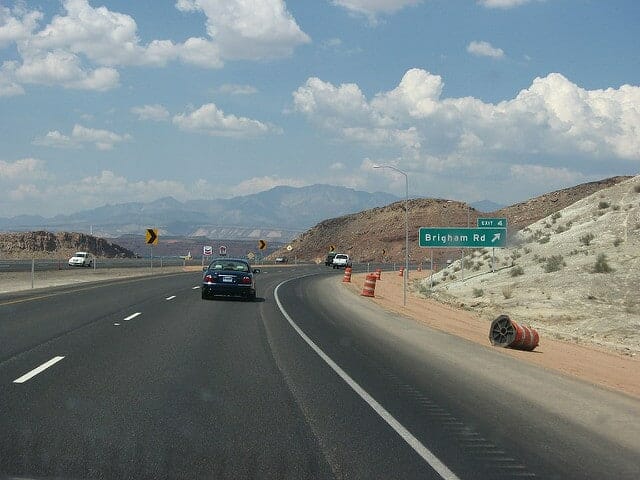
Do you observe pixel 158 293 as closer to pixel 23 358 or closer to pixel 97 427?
pixel 23 358

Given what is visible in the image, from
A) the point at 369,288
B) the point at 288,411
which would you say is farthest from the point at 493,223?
the point at 288,411

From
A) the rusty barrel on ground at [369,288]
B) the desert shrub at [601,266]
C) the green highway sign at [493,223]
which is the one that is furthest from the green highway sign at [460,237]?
the desert shrub at [601,266]

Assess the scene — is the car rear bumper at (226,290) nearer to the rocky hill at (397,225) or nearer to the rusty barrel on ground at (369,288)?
the rusty barrel on ground at (369,288)

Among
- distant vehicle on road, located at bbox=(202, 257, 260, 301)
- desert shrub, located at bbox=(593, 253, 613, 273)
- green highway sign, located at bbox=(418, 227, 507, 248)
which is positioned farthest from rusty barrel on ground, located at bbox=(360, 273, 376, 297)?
desert shrub, located at bbox=(593, 253, 613, 273)

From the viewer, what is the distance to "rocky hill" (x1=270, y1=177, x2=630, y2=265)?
122 metres

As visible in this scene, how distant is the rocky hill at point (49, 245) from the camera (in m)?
102

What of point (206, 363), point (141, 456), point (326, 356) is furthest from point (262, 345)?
point (141, 456)

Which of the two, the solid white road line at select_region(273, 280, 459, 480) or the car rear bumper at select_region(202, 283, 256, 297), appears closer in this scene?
the solid white road line at select_region(273, 280, 459, 480)

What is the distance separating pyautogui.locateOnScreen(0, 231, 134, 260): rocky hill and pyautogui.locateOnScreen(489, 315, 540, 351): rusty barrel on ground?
281 ft

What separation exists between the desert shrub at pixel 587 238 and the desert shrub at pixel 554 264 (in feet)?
10.8

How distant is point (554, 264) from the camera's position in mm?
36250

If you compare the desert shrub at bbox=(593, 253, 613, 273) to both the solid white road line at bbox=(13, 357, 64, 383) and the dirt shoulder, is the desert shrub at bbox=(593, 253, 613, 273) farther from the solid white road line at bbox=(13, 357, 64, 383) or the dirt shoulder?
the solid white road line at bbox=(13, 357, 64, 383)

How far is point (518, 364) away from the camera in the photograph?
45.6ft

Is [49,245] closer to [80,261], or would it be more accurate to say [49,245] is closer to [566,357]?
[80,261]
